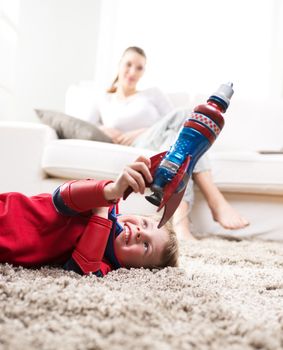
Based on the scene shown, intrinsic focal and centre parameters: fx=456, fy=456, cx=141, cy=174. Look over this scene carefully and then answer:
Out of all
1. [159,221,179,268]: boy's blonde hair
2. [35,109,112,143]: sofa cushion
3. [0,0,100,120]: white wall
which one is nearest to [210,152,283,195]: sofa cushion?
[35,109,112,143]: sofa cushion

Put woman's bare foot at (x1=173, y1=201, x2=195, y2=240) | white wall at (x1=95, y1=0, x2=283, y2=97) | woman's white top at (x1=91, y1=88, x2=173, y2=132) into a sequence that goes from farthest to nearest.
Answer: white wall at (x1=95, y1=0, x2=283, y2=97)
woman's white top at (x1=91, y1=88, x2=173, y2=132)
woman's bare foot at (x1=173, y1=201, x2=195, y2=240)

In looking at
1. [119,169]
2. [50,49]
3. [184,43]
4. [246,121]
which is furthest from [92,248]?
[184,43]

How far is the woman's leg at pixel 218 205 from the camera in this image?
1.74 metres

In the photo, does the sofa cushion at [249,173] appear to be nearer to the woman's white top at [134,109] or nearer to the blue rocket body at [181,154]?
the woman's white top at [134,109]

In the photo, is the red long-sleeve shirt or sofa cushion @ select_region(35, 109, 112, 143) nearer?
the red long-sleeve shirt

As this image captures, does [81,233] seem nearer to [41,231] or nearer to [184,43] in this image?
[41,231]

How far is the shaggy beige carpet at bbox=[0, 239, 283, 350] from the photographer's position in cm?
53

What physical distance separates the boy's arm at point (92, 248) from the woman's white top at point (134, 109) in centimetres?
145

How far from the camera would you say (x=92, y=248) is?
934 millimetres

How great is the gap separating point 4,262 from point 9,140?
0.88 metres

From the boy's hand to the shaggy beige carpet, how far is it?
172 mm

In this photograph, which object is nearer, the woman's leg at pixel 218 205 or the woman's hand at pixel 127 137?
the woman's leg at pixel 218 205

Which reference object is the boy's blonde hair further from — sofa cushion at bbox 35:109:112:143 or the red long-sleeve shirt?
sofa cushion at bbox 35:109:112:143

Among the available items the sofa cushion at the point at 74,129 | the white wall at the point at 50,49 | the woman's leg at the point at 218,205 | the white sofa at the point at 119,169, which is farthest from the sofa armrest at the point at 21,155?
the white wall at the point at 50,49
